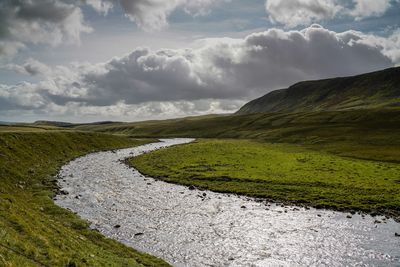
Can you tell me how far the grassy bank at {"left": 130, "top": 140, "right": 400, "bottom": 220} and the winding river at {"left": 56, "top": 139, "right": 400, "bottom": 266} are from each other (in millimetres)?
4091

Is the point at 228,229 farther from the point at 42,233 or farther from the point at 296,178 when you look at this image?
the point at 296,178

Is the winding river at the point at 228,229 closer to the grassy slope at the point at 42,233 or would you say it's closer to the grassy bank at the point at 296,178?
the grassy slope at the point at 42,233

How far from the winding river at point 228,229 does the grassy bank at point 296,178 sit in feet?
13.4

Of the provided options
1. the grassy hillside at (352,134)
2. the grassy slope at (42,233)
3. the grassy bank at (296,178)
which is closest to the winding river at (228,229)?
the grassy slope at (42,233)

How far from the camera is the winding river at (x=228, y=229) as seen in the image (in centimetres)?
2606

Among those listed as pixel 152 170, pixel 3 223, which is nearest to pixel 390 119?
pixel 152 170

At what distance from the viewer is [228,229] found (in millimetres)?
32375

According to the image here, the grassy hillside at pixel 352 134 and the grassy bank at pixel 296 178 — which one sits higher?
the grassy hillside at pixel 352 134

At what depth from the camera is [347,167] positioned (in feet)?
213

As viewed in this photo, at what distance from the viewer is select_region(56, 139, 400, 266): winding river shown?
26.1m

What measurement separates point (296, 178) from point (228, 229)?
2570 cm

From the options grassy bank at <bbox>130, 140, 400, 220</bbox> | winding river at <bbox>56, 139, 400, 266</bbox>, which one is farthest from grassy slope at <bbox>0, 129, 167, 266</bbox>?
grassy bank at <bbox>130, 140, 400, 220</bbox>

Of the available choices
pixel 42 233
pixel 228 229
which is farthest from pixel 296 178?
pixel 42 233

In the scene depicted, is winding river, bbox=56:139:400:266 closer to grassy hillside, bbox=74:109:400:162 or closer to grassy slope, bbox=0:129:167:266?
grassy slope, bbox=0:129:167:266
